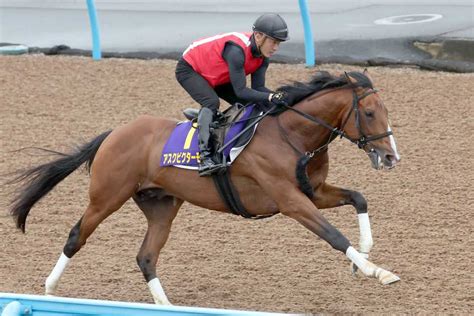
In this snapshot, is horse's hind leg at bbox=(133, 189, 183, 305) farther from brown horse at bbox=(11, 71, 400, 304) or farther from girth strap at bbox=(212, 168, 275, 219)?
girth strap at bbox=(212, 168, 275, 219)

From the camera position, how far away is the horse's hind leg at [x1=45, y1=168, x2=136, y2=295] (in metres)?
7.78

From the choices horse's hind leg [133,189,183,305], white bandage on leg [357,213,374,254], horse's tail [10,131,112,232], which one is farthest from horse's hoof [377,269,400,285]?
horse's tail [10,131,112,232]

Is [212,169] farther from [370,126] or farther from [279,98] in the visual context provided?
[370,126]

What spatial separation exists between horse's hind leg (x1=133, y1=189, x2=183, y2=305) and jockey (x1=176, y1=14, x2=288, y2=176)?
1.81ft

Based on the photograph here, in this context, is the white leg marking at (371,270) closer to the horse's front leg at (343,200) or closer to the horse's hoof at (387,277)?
the horse's hoof at (387,277)

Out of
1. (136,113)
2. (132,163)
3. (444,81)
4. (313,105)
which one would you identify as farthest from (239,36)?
(444,81)

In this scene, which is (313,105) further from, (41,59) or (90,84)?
(41,59)

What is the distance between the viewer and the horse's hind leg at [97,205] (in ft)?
25.5

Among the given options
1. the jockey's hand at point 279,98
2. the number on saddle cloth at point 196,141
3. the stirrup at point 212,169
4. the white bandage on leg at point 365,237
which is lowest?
the white bandage on leg at point 365,237

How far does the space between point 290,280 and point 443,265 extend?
117 centimetres

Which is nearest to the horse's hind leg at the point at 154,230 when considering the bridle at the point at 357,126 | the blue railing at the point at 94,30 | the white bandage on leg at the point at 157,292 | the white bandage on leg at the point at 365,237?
the white bandage on leg at the point at 157,292

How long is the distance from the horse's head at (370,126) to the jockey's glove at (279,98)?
0.47 m

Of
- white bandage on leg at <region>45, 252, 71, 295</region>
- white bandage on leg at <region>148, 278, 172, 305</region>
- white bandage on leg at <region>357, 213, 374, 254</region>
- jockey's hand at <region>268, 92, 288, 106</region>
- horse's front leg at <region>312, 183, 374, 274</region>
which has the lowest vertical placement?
white bandage on leg at <region>148, 278, 172, 305</region>

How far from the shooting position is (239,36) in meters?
7.62
